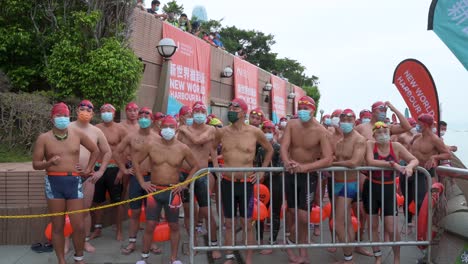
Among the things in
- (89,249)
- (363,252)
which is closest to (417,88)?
(363,252)

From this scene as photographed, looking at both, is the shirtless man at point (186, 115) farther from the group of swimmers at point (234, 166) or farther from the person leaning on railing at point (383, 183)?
the person leaning on railing at point (383, 183)

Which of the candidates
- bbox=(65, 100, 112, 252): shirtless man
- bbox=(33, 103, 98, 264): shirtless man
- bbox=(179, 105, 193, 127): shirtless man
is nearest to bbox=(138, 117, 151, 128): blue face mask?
bbox=(65, 100, 112, 252): shirtless man

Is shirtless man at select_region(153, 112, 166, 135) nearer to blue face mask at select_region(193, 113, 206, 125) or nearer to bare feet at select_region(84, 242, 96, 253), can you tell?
blue face mask at select_region(193, 113, 206, 125)

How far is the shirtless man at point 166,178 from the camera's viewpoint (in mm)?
4707

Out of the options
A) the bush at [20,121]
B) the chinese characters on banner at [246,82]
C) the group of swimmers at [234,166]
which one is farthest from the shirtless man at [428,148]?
the chinese characters on banner at [246,82]

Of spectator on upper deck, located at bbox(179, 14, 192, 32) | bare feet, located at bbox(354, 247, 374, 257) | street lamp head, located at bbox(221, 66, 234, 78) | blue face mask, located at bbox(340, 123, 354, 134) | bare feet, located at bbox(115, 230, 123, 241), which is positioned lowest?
bare feet, located at bbox(354, 247, 374, 257)

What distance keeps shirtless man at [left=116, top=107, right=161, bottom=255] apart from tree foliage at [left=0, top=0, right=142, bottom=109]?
3.04m

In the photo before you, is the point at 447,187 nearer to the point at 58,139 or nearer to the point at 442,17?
the point at 442,17

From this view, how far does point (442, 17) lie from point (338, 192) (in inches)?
89.9

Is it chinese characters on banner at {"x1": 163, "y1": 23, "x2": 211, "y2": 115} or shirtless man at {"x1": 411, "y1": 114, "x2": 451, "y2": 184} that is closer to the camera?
shirtless man at {"x1": 411, "y1": 114, "x2": 451, "y2": 184}

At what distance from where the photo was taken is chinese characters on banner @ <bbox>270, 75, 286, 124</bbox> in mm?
25413

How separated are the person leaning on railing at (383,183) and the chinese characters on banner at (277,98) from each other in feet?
64.9

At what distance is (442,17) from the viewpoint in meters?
4.59

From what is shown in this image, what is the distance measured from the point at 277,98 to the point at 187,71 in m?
14.4
